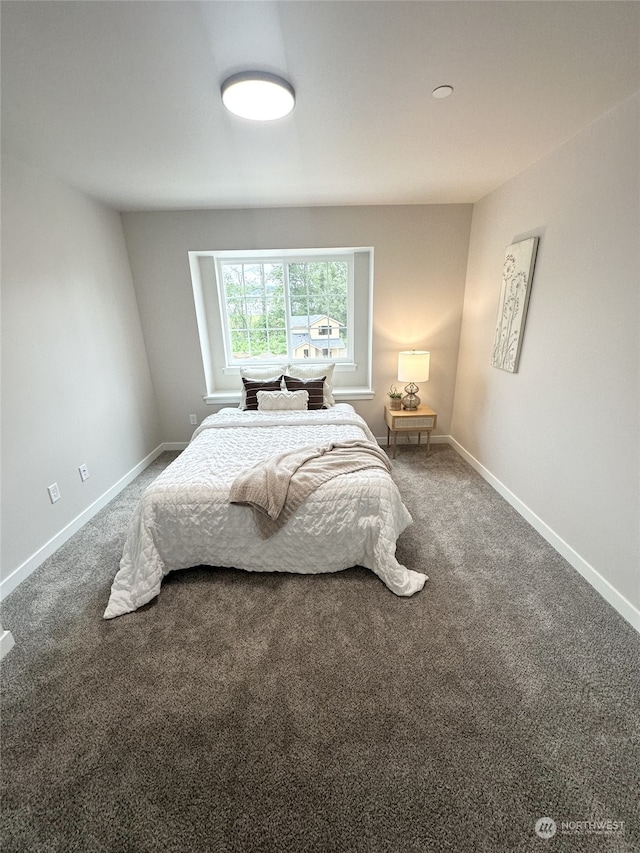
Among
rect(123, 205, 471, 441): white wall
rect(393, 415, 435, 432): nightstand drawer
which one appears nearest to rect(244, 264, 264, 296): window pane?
rect(123, 205, 471, 441): white wall

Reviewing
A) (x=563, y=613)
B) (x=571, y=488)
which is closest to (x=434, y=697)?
(x=563, y=613)

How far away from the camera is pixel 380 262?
3334 mm

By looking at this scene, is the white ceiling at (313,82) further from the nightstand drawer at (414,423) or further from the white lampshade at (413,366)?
the nightstand drawer at (414,423)

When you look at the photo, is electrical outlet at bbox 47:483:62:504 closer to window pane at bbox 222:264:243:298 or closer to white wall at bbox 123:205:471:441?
white wall at bbox 123:205:471:441

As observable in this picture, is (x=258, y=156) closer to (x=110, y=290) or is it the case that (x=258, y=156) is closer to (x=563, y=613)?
(x=110, y=290)

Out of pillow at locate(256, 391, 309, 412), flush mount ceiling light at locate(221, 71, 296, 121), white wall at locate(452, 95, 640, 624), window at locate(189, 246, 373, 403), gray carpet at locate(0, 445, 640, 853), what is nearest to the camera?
gray carpet at locate(0, 445, 640, 853)

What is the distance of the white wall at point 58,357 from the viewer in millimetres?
1981

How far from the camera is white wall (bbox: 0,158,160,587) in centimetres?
198

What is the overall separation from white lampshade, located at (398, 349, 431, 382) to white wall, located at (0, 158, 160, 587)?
267 centimetres

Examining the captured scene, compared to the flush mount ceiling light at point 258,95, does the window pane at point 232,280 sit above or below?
below

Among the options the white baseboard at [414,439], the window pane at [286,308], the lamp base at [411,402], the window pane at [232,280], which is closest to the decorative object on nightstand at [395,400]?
the lamp base at [411,402]

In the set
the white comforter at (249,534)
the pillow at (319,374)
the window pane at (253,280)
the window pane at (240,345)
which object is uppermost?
the window pane at (253,280)

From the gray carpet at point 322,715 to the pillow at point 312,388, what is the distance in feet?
5.52

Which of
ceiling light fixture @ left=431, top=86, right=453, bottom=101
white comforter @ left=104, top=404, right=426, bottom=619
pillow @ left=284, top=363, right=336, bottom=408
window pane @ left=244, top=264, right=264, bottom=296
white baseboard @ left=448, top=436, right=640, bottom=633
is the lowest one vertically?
white baseboard @ left=448, top=436, right=640, bottom=633
